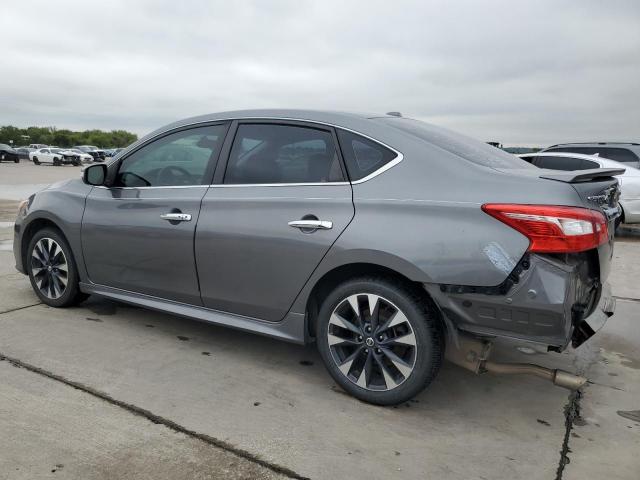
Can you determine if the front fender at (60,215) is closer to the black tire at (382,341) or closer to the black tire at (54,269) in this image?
the black tire at (54,269)

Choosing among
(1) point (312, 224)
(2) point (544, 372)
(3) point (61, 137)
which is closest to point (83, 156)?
(1) point (312, 224)

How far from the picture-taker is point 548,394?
→ 331 centimetres

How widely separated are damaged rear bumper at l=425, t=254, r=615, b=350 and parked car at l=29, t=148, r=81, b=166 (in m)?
45.8

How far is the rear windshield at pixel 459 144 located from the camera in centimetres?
303

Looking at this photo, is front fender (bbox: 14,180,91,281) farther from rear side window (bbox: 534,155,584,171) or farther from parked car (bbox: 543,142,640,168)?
parked car (bbox: 543,142,640,168)

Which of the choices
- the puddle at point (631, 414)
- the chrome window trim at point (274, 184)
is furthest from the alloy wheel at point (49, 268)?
the puddle at point (631, 414)

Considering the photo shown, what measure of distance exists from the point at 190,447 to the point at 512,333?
1.59 metres

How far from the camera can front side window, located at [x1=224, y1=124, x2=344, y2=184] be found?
3.21m

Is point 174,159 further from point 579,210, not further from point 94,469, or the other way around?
point 579,210

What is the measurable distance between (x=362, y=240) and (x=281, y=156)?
0.84 m

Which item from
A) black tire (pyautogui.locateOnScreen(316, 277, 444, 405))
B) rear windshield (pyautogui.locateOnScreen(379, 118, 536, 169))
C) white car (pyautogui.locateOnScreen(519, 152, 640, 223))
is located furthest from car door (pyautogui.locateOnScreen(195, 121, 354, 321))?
white car (pyautogui.locateOnScreen(519, 152, 640, 223))

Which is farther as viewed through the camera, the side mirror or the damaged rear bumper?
the side mirror

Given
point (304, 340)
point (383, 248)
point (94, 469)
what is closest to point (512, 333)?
point (383, 248)

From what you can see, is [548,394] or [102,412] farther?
[548,394]
